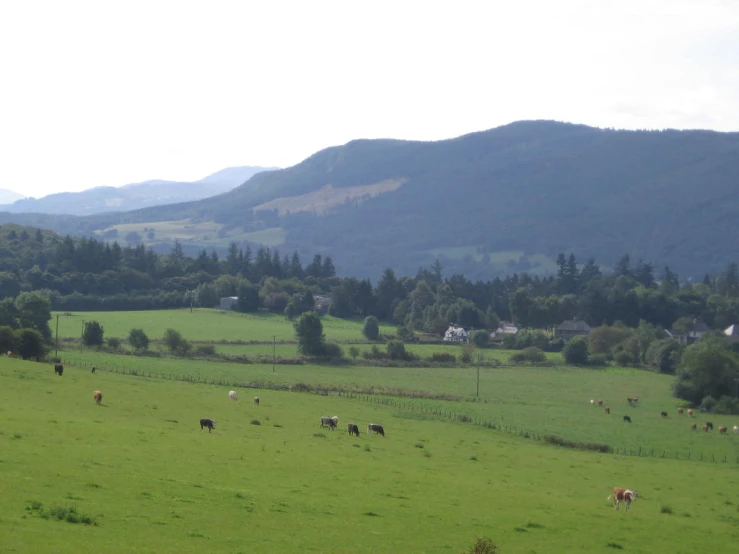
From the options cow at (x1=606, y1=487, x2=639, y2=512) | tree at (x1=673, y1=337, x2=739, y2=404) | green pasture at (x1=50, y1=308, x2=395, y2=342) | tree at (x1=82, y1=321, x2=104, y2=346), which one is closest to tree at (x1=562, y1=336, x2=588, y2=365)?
green pasture at (x1=50, y1=308, x2=395, y2=342)

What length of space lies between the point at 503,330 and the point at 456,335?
11.5 meters

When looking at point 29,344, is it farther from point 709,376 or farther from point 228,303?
point 228,303

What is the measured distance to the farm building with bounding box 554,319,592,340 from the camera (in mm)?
134625

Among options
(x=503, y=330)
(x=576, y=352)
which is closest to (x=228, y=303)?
(x=503, y=330)

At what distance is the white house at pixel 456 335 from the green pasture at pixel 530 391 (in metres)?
31.2

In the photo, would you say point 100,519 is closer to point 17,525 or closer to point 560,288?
point 17,525

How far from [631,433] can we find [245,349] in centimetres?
4804

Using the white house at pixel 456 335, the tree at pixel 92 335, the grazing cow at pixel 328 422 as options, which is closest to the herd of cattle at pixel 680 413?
the grazing cow at pixel 328 422

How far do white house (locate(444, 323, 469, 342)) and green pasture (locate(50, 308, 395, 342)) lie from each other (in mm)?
8523

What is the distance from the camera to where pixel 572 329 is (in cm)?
13638

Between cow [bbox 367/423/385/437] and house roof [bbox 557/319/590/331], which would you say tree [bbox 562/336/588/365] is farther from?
cow [bbox 367/423/385/437]

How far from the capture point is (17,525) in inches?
683

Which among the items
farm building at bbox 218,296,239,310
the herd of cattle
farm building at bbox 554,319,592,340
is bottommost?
the herd of cattle

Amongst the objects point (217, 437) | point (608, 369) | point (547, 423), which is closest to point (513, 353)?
point (608, 369)
